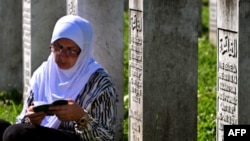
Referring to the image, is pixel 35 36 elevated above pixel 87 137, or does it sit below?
above

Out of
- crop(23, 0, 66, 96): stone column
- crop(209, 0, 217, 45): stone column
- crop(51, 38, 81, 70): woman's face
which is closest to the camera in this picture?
crop(51, 38, 81, 70): woman's face

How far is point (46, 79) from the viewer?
7.79 meters

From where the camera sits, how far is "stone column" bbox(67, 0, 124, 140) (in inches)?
365

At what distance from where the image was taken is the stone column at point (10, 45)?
484 inches

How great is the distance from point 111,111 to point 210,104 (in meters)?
3.75

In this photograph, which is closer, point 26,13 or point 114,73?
point 114,73

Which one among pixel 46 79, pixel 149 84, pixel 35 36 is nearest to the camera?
pixel 46 79

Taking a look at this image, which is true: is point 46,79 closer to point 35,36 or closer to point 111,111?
point 111,111

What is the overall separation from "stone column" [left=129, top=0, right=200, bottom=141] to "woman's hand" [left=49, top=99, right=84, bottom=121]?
3.65 ft

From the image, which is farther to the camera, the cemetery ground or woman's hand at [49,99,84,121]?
the cemetery ground

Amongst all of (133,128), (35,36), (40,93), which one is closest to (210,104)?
(35,36)

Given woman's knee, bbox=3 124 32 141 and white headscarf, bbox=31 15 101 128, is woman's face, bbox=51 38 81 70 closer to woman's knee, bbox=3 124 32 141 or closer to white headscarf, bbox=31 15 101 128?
white headscarf, bbox=31 15 101 128

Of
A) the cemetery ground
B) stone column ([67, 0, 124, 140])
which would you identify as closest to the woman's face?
stone column ([67, 0, 124, 140])

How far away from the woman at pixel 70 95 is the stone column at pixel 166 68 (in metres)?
0.68
